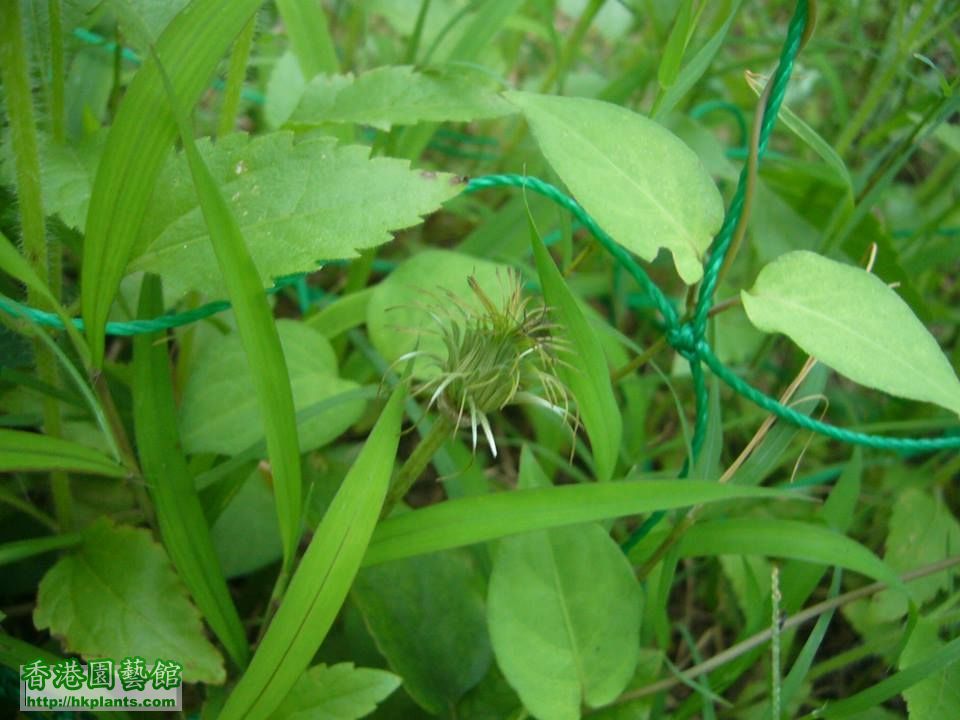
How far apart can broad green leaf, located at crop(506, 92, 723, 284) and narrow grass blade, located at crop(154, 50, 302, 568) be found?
0.20m

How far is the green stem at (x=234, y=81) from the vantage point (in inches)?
29.2

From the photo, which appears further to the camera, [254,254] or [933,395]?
[254,254]

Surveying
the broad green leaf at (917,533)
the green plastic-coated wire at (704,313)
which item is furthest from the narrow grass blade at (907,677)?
the broad green leaf at (917,533)

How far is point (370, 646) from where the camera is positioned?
2.40 feet

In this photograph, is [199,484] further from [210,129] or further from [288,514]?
[210,129]

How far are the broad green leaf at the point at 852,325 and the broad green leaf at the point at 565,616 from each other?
0.21 metres

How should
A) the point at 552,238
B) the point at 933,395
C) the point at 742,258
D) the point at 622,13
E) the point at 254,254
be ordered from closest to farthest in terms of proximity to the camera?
the point at 933,395 < the point at 254,254 < the point at 552,238 < the point at 742,258 < the point at 622,13

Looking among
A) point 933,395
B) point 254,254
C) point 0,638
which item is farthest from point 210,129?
point 933,395

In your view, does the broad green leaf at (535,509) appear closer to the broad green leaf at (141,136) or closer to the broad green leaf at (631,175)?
the broad green leaf at (631,175)

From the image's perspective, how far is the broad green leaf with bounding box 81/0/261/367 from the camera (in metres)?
0.55

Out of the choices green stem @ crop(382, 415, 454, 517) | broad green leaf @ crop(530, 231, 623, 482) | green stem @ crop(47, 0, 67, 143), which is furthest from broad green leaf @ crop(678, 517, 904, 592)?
green stem @ crop(47, 0, 67, 143)

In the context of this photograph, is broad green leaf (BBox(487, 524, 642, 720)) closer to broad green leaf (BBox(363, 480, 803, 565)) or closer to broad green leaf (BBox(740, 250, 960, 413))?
broad green leaf (BBox(363, 480, 803, 565))

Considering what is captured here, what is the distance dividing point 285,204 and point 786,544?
18.0 inches

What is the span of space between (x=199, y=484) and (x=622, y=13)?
1.23 meters
